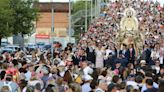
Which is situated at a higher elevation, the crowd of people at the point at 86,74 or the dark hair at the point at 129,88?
the dark hair at the point at 129,88

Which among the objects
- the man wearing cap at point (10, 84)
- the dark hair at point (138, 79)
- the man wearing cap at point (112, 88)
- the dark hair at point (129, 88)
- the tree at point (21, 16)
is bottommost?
the tree at point (21, 16)

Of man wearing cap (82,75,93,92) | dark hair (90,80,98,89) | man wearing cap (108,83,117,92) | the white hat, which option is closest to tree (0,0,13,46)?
the white hat

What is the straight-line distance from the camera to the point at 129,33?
37812 mm

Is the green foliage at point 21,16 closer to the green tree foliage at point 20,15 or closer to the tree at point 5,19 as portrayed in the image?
the green tree foliage at point 20,15

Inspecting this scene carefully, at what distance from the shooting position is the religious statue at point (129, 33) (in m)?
35.8

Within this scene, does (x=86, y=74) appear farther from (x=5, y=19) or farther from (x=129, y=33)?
(x=5, y=19)

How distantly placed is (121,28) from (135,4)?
1273 inches

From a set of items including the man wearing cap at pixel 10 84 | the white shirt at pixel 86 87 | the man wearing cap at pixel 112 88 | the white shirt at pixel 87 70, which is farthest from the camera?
the white shirt at pixel 87 70

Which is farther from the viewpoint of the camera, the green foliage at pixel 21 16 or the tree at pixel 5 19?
the green foliage at pixel 21 16

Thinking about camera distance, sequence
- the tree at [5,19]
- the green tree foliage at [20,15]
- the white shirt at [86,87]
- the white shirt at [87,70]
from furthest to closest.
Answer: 1. the green tree foliage at [20,15]
2. the tree at [5,19]
3. the white shirt at [87,70]
4. the white shirt at [86,87]

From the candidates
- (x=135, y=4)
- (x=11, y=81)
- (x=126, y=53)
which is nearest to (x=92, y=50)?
(x=126, y=53)

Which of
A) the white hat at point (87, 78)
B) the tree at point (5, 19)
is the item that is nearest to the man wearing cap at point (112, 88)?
the white hat at point (87, 78)

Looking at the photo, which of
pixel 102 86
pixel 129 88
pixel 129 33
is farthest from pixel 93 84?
pixel 129 33

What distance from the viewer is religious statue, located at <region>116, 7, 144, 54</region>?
35781 mm
